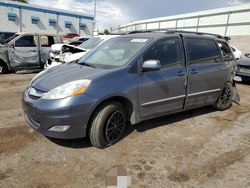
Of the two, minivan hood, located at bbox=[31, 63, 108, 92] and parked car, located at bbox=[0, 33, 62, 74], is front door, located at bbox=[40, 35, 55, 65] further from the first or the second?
minivan hood, located at bbox=[31, 63, 108, 92]

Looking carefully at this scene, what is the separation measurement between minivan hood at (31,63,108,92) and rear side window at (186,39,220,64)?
6.21 ft

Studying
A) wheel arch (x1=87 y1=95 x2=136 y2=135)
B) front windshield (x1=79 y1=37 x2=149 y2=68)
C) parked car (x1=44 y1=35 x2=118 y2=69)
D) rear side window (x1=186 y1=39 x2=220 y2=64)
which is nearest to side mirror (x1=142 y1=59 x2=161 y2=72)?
front windshield (x1=79 y1=37 x2=149 y2=68)

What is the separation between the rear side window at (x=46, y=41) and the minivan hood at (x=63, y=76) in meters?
6.85

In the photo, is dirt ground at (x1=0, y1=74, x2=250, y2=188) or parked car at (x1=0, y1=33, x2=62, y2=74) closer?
dirt ground at (x1=0, y1=74, x2=250, y2=188)

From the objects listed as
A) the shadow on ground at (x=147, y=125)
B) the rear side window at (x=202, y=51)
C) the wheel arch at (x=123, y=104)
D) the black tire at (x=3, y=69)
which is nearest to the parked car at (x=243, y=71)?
the shadow on ground at (x=147, y=125)

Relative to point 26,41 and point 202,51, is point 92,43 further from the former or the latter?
point 202,51

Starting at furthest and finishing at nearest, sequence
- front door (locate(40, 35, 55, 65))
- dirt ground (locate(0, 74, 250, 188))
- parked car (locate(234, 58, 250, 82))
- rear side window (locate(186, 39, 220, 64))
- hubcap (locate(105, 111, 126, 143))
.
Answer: front door (locate(40, 35, 55, 65))
parked car (locate(234, 58, 250, 82))
rear side window (locate(186, 39, 220, 64))
hubcap (locate(105, 111, 126, 143))
dirt ground (locate(0, 74, 250, 188))

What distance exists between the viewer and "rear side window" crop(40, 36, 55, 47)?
10048mm

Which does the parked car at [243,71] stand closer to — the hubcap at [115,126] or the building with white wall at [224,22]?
the hubcap at [115,126]

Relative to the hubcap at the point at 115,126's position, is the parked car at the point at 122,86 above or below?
above

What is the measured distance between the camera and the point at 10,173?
2.82 m

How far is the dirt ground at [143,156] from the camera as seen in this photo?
2.80 m

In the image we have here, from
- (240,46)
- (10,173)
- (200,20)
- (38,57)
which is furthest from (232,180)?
(200,20)

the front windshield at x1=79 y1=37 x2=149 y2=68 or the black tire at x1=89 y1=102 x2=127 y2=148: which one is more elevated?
the front windshield at x1=79 y1=37 x2=149 y2=68
